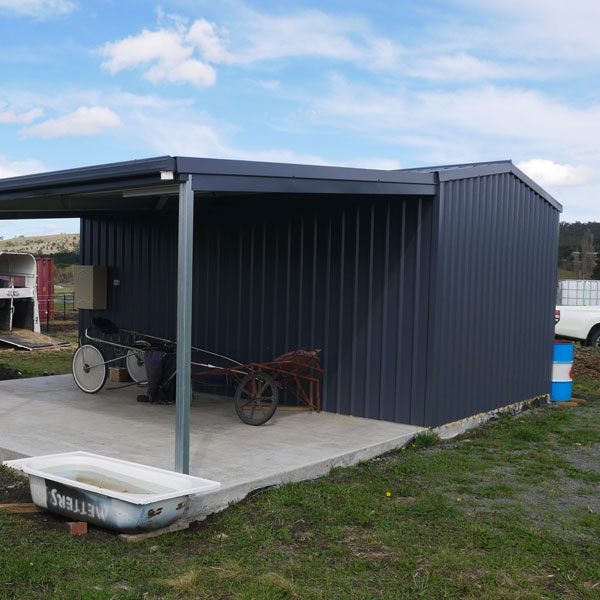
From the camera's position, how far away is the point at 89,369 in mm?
8961

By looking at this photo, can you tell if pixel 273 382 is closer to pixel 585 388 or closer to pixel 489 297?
pixel 489 297

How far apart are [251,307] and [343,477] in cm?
333

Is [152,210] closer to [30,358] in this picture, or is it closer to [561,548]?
[30,358]

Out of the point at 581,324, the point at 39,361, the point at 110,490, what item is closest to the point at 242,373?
the point at 110,490

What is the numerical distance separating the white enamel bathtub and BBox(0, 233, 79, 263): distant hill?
62.5 metres

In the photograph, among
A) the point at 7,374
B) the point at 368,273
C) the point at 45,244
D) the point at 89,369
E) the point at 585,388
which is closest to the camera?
the point at 368,273

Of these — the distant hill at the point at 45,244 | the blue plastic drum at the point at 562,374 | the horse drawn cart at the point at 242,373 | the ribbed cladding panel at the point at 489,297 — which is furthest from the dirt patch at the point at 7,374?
the distant hill at the point at 45,244

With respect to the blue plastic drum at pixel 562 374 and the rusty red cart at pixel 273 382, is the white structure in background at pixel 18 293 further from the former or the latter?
the blue plastic drum at pixel 562 374

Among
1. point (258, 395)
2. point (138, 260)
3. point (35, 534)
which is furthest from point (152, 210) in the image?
point (35, 534)

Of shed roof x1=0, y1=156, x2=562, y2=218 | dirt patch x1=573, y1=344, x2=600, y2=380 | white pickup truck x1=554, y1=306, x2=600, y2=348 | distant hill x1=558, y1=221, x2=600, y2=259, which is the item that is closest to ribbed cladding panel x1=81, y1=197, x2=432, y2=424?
shed roof x1=0, y1=156, x2=562, y2=218

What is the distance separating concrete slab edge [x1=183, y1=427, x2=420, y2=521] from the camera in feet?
16.1

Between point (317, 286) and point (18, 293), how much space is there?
32.5 feet

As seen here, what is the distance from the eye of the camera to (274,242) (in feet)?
28.0

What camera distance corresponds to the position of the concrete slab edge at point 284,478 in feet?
16.1
